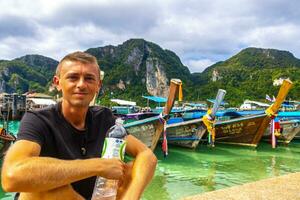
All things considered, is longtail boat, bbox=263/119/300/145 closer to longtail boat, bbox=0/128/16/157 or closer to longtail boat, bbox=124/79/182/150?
longtail boat, bbox=124/79/182/150

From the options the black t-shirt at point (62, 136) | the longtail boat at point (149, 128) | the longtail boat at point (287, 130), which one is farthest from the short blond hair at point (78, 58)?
the longtail boat at point (287, 130)

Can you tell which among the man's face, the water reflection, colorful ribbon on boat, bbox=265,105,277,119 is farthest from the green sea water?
the man's face

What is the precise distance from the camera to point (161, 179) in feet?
27.0

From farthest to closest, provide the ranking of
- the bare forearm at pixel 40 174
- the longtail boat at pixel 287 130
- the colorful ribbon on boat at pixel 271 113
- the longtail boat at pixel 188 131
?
the longtail boat at pixel 287 130 → the colorful ribbon on boat at pixel 271 113 → the longtail boat at pixel 188 131 → the bare forearm at pixel 40 174

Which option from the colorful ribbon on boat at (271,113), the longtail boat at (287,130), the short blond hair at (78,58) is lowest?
the longtail boat at (287,130)

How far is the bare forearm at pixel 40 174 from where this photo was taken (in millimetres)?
1560

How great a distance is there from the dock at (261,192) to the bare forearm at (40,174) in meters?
2.58

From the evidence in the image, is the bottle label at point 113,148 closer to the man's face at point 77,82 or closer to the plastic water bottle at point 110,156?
the plastic water bottle at point 110,156

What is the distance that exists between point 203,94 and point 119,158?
73246 millimetres

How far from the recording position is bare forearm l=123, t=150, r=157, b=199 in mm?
1901

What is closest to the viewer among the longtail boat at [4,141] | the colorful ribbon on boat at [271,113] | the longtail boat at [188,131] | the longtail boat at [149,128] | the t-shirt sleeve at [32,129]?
the t-shirt sleeve at [32,129]

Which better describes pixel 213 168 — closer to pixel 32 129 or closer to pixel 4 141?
pixel 4 141

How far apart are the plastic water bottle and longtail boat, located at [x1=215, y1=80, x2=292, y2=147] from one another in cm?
1309

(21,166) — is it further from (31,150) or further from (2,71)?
(2,71)
